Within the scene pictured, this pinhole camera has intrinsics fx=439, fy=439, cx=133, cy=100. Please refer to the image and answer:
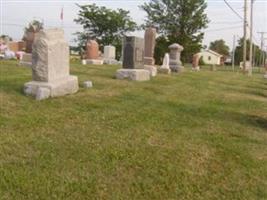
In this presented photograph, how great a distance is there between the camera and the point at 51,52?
872 cm

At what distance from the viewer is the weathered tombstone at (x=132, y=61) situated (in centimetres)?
1346

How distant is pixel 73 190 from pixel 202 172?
1.61 meters

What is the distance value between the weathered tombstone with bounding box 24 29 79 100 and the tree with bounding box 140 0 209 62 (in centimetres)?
4796

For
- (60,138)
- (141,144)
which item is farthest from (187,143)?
(60,138)

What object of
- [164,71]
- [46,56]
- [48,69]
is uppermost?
[46,56]

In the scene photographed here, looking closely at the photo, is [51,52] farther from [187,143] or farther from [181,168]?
[181,168]

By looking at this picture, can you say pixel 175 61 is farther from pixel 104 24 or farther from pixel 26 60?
pixel 104 24

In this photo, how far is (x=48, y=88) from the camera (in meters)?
8.26

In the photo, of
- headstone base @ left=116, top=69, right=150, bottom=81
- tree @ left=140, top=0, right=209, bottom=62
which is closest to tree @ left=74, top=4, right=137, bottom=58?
tree @ left=140, top=0, right=209, bottom=62

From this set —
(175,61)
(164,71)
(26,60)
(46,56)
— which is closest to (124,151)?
(46,56)

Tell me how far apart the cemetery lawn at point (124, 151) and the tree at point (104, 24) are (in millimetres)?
47454

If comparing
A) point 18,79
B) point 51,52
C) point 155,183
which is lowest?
point 155,183

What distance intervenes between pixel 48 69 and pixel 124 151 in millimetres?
3653

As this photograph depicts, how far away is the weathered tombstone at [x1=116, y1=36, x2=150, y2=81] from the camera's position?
44.2ft
